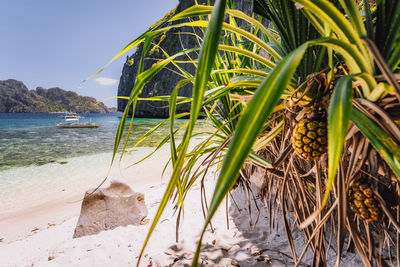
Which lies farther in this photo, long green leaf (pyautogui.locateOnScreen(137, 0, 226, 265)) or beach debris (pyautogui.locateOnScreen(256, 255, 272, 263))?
beach debris (pyautogui.locateOnScreen(256, 255, 272, 263))

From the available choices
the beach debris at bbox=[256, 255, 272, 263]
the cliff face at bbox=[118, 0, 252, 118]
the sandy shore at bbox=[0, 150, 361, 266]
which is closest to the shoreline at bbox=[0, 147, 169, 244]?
the sandy shore at bbox=[0, 150, 361, 266]

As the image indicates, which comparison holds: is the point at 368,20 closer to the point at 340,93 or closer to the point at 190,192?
the point at 340,93

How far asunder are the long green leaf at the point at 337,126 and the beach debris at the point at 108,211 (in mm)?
1681

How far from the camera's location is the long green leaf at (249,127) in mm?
192

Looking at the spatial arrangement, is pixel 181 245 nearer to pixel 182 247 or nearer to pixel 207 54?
pixel 182 247

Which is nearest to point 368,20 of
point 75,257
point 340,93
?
point 340,93

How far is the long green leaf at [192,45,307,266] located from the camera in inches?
7.6

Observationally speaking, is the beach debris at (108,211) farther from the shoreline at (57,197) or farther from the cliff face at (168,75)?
the cliff face at (168,75)

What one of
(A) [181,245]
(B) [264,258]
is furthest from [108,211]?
(B) [264,258]

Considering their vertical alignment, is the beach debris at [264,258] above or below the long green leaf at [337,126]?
below

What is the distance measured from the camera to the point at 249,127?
202mm

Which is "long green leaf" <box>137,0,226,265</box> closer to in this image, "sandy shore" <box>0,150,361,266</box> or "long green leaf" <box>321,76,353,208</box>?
"long green leaf" <box>321,76,353,208</box>

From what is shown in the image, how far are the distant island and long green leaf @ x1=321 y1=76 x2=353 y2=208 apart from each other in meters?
58.2

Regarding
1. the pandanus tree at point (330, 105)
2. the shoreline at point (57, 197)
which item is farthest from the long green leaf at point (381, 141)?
the shoreline at point (57, 197)
